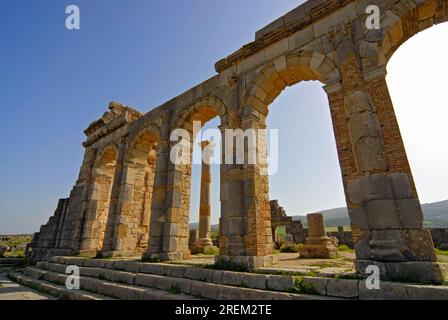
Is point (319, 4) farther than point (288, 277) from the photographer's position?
Yes

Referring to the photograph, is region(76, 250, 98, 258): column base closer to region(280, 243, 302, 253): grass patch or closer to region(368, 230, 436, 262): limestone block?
region(280, 243, 302, 253): grass patch

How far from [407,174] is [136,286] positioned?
6.42m

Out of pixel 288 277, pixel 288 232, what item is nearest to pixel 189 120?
pixel 288 277

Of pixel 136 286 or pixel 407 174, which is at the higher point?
pixel 407 174

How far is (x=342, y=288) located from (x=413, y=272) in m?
1.07

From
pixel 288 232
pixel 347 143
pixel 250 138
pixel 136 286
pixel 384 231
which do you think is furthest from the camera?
pixel 288 232

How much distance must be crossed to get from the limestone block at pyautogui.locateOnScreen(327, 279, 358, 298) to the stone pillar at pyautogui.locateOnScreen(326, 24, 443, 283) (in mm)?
431

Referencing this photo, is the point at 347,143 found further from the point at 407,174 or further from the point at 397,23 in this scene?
the point at 397,23

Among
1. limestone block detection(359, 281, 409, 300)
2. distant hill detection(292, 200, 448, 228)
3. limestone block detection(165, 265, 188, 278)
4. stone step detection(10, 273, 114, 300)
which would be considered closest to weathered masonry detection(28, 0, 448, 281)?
limestone block detection(359, 281, 409, 300)

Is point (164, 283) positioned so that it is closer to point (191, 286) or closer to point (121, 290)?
point (191, 286)

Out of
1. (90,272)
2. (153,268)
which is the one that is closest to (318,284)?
(153,268)

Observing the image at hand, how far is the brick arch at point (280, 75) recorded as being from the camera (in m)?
6.39

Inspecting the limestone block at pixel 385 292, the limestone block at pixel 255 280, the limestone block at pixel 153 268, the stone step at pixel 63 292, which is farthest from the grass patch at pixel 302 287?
the stone step at pixel 63 292

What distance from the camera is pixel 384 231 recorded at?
4.19 metres
